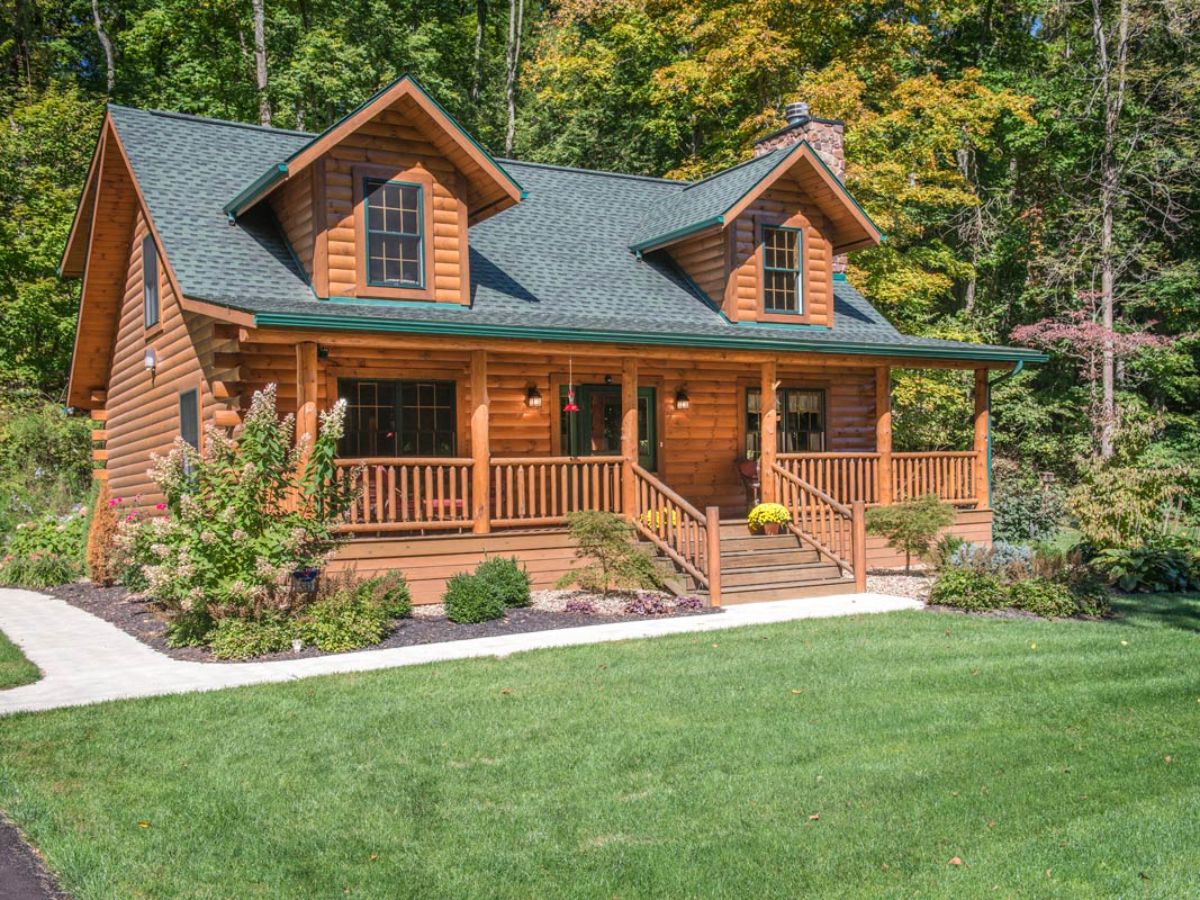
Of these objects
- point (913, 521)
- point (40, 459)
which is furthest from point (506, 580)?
point (40, 459)

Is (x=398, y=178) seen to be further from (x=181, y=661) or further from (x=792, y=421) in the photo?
(x=792, y=421)

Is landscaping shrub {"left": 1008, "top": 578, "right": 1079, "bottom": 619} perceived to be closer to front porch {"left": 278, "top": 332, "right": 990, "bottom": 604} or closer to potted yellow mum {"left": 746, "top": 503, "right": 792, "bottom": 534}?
front porch {"left": 278, "top": 332, "right": 990, "bottom": 604}

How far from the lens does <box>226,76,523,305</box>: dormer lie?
46.6 feet

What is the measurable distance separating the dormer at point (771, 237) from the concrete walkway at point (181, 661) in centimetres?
609

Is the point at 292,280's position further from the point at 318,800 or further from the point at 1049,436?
the point at 1049,436

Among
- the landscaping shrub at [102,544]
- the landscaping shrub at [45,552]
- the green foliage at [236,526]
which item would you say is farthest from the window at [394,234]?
the landscaping shrub at [45,552]

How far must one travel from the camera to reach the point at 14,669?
370 inches

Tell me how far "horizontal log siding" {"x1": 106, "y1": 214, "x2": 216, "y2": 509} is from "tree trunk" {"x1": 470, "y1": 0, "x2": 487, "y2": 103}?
64.7 feet

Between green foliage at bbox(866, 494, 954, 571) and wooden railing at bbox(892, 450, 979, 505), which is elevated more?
wooden railing at bbox(892, 450, 979, 505)

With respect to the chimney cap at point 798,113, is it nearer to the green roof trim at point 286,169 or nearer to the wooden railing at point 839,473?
the wooden railing at point 839,473

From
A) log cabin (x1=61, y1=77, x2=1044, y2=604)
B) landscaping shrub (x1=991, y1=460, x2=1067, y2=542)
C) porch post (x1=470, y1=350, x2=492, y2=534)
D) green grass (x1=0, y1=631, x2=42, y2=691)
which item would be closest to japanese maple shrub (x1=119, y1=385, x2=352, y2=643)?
green grass (x1=0, y1=631, x2=42, y2=691)

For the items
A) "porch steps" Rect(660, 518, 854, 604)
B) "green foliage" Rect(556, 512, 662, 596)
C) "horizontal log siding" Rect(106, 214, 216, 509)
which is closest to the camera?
"green foliage" Rect(556, 512, 662, 596)

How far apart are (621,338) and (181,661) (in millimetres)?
7058

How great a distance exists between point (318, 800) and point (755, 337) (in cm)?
1073
